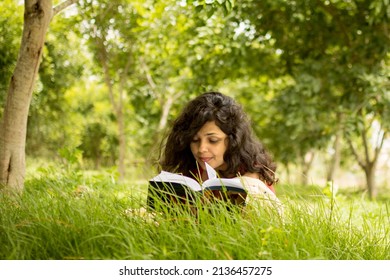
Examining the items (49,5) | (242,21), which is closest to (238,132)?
(49,5)

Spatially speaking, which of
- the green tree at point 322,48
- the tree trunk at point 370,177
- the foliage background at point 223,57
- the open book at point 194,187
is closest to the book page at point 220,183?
the open book at point 194,187

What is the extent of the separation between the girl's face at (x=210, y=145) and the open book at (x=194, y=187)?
1.32ft

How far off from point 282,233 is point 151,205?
63 centimetres

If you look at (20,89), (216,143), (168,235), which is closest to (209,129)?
(216,143)

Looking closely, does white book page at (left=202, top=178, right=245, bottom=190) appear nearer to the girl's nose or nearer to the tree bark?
the girl's nose

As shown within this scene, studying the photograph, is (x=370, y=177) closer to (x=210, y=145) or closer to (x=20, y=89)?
(x=210, y=145)

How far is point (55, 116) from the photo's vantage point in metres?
8.38

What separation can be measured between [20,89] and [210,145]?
1.36 meters

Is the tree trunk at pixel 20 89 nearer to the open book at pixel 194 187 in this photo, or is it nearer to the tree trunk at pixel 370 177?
the open book at pixel 194 187

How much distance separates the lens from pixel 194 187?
2.17 metres

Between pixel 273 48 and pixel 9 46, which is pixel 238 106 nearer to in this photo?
pixel 9 46

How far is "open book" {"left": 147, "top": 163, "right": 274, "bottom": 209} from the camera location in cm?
213

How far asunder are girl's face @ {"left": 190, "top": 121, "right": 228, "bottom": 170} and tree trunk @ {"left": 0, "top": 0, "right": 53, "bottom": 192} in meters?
1.22

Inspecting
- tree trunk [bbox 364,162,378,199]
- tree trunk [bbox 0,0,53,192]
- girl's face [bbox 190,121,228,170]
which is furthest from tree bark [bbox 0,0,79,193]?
tree trunk [bbox 364,162,378,199]
